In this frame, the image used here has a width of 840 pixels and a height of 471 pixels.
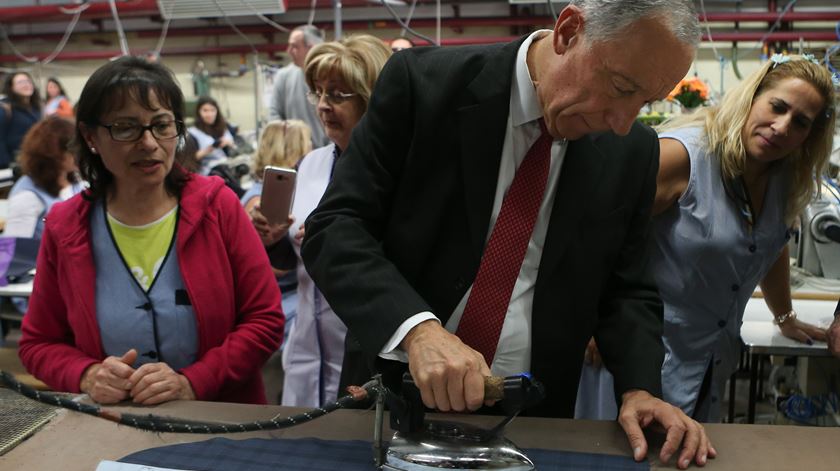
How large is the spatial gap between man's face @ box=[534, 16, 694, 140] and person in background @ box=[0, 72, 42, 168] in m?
6.15

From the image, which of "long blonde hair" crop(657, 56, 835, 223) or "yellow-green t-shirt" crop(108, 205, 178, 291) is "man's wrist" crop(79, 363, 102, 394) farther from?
"long blonde hair" crop(657, 56, 835, 223)

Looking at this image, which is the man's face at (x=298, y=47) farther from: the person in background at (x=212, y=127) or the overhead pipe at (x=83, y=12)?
the overhead pipe at (x=83, y=12)

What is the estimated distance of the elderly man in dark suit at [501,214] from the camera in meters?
1.16

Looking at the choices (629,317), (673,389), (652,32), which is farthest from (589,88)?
(673,389)

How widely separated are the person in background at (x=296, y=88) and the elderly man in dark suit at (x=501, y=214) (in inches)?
129

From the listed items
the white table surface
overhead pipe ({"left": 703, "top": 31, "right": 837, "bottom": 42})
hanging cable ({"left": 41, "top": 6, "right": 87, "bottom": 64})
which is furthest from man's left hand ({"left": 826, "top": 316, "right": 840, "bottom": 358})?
hanging cable ({"left": 41, "top": 6, "right": 87, "bottom": 64})

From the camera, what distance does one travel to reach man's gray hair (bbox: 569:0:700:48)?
1.02 m

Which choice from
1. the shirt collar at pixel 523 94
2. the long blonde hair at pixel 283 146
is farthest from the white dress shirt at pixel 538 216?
the long blonde hair at pixel 283 146

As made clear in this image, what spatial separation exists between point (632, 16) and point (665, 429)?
641 mm

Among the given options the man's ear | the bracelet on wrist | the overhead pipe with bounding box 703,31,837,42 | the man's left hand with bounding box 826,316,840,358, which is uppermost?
the overhead pipe with bounding box 703,31,837,42

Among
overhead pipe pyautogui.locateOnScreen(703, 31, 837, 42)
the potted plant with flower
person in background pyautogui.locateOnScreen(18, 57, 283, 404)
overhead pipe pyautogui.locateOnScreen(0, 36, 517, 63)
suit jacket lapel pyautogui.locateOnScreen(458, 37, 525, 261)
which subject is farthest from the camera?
overhead pipe pyautogui.locateOnScreen(0, 36, 517, 63)

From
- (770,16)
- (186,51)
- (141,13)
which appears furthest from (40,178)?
(770,16)

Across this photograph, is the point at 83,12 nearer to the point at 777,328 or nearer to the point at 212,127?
the point at 212,127

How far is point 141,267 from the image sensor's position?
160 cm
